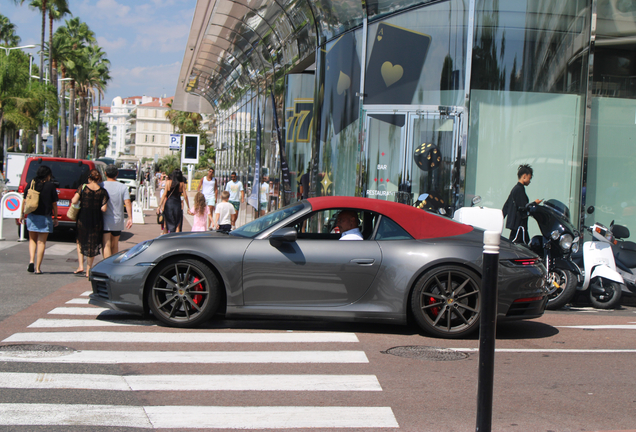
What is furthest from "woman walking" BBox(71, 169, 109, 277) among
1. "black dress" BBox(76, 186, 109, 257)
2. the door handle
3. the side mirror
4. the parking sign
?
the parking sign

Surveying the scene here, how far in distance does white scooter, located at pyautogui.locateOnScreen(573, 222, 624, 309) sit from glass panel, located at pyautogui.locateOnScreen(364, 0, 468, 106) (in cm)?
396

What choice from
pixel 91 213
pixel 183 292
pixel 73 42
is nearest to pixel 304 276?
pixel 183 292

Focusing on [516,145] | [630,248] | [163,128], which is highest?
[163,128]

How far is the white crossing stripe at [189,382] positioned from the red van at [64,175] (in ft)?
39.8

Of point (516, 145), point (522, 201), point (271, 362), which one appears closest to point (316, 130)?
point (516, 145)

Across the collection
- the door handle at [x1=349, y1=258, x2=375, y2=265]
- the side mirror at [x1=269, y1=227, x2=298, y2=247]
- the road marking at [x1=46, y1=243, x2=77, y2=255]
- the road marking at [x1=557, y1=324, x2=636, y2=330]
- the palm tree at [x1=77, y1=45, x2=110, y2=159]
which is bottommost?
the road marking at [x1=46, y1=243, x2=77, y2=255]

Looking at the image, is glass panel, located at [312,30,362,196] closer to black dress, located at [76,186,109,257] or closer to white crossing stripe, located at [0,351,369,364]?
black dress, located at [76,186,109,257]

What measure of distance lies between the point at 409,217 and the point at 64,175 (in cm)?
1234

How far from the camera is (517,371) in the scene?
17.4 ft

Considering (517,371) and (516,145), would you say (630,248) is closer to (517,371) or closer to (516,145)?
(516,145)

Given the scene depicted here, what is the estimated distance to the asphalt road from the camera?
13.2ft

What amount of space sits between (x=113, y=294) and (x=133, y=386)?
2051 millimetres

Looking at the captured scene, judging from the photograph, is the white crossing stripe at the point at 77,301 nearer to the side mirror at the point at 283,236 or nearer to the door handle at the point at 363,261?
the side mirror at the point at 283,236

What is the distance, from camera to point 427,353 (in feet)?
19.1
